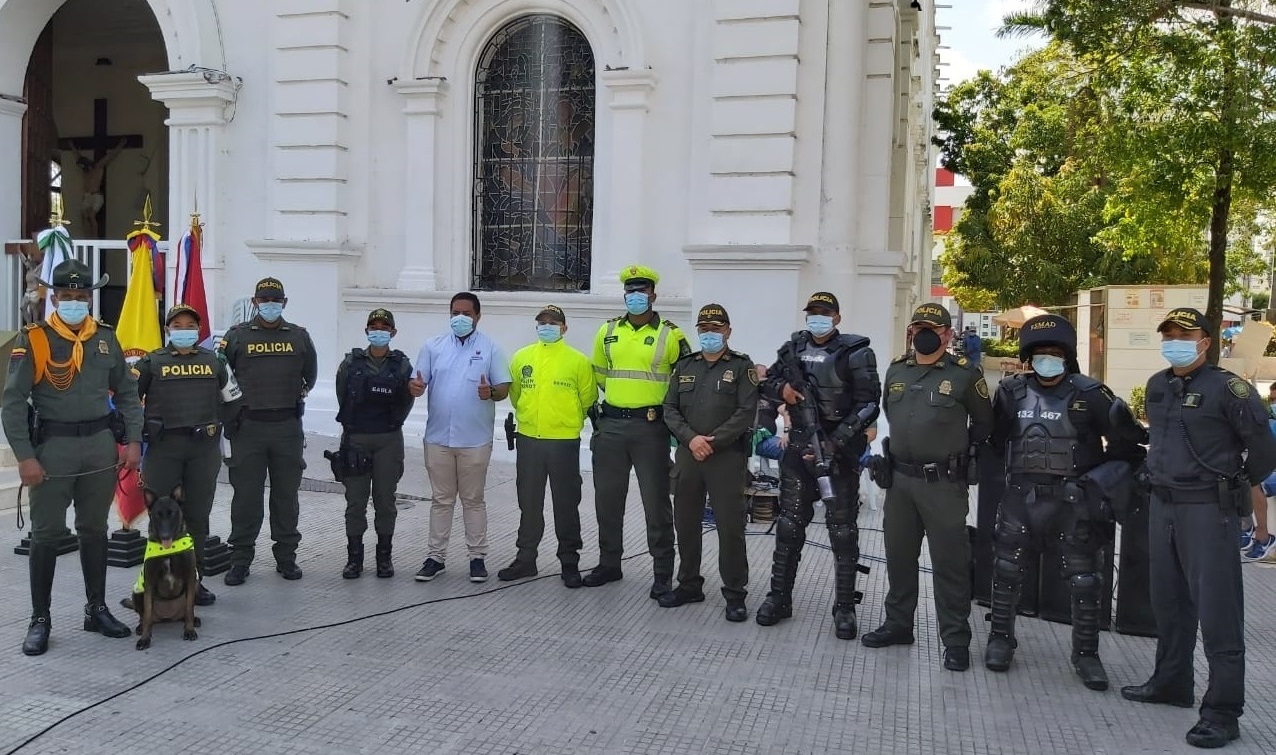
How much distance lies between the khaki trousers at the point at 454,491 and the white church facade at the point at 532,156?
4.12m

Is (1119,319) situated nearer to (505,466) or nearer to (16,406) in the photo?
(505,466)

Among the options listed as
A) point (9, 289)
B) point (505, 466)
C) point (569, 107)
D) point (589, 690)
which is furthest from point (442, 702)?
point (9, 289)

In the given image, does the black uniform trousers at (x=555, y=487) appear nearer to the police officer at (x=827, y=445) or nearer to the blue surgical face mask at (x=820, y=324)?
the police officer at (x=827, y=445)

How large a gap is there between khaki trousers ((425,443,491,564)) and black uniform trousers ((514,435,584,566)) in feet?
0.90

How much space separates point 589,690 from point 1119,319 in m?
17.5

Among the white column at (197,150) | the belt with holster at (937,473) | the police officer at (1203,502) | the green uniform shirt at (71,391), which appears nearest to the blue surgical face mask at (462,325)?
the green uniform shirt at (71,391)

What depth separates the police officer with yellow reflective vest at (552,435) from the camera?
705 cm

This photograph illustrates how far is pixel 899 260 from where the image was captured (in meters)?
10.8

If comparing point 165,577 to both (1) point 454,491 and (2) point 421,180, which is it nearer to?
(1) point 454,491

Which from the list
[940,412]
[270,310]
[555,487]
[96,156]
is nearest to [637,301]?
[555,487]

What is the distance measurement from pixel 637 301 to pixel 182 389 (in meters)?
2.74

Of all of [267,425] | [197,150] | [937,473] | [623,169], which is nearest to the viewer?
[937,473]

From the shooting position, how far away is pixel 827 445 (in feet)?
20.1

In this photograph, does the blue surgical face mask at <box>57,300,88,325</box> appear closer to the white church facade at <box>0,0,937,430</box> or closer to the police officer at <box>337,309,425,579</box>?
the police officer at <box>337,309,425,579</box>
